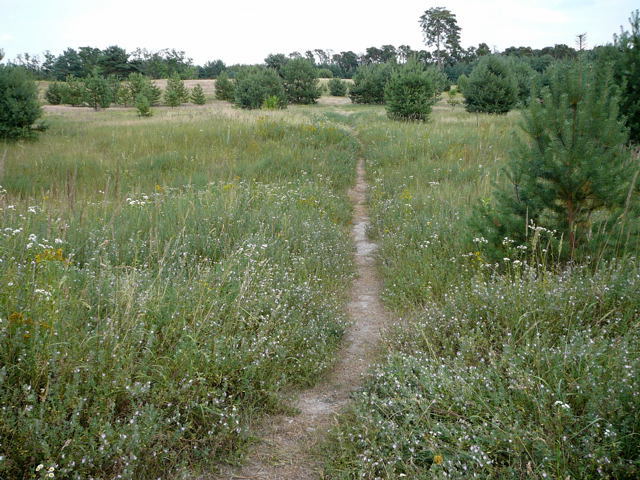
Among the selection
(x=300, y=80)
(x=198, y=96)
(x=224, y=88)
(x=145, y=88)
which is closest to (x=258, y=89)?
(x=300, y=80)

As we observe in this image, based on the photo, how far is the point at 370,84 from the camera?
47.3m

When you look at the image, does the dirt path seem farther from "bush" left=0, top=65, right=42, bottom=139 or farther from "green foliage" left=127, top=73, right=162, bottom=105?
"green foliage" left=127, top=73, right=162, bottom=105

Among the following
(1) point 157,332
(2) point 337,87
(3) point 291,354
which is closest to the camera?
(1) point 157,332

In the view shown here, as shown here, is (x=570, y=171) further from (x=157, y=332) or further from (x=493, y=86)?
(x=493, y=86)

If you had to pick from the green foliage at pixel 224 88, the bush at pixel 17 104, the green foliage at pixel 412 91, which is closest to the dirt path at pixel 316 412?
the bush at pixel 17 104

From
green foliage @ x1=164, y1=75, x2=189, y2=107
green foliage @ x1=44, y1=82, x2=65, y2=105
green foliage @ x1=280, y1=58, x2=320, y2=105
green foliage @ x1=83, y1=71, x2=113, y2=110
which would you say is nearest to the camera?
green foliage @ x1=83, y1=71, x2=113, y2=110

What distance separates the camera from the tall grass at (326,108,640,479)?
2402 mm

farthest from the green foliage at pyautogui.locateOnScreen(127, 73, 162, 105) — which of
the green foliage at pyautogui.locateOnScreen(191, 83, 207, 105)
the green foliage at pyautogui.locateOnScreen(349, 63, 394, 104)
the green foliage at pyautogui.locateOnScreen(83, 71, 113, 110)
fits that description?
the green foliage at pyautogui.locateOnScreen(349, 63, 394, 104)

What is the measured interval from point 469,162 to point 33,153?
1181 cm

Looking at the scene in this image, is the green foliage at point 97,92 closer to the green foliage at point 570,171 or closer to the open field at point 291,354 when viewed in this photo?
the open field at point 291,354

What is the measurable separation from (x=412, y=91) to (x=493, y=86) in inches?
214

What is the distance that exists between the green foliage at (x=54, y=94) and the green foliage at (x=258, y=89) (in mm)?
28274

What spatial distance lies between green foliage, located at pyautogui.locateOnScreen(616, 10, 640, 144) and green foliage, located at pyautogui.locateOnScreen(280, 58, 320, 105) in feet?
137

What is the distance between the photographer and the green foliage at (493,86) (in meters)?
23.7
